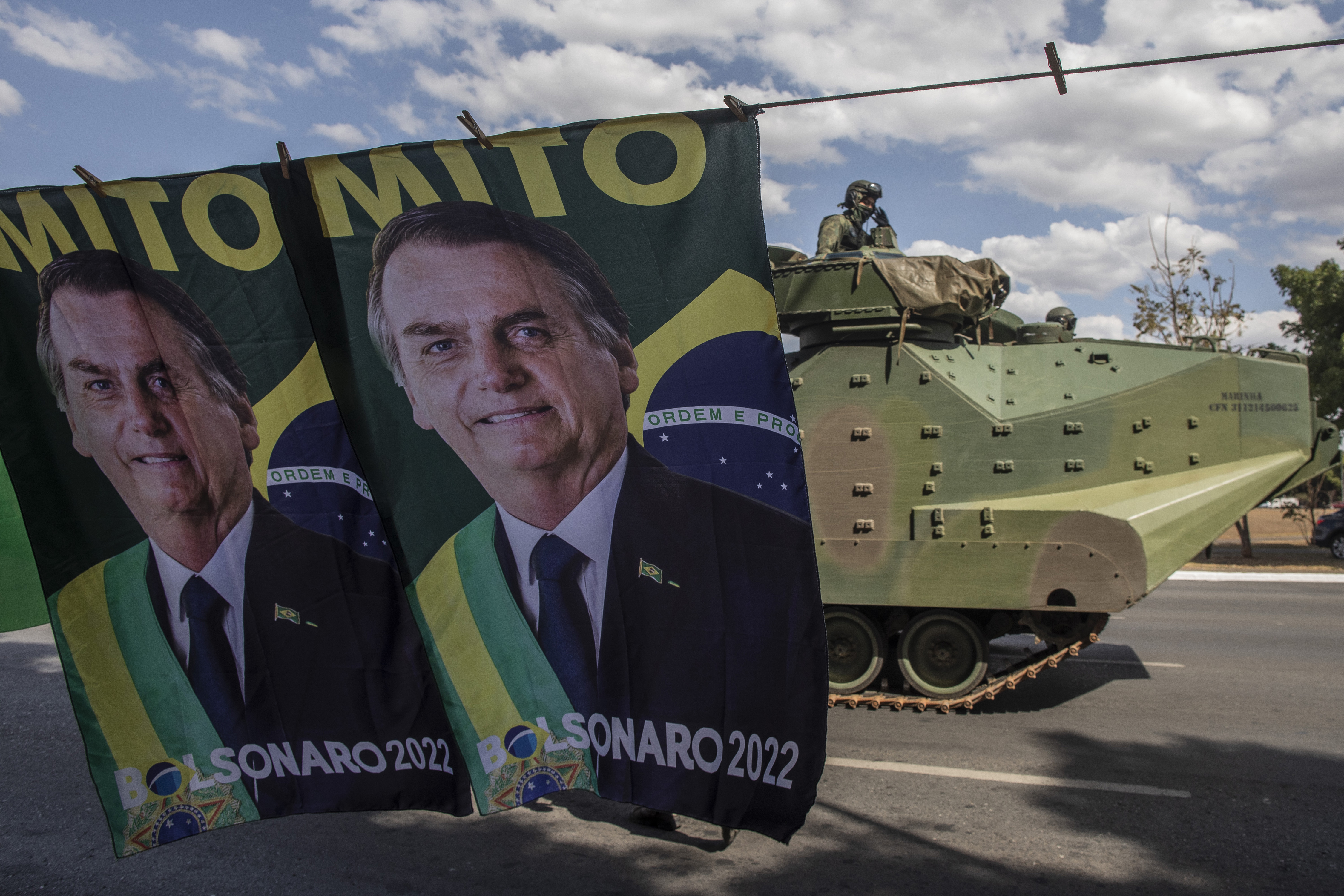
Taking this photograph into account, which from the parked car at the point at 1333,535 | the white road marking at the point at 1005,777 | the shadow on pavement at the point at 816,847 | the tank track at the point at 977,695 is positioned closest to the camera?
the shadow on pavement at the point at 816,847

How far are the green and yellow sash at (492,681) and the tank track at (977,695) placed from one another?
14.1 ft

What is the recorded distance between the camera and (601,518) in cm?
289

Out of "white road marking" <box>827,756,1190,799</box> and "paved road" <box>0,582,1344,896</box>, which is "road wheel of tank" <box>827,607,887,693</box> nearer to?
"paved road" <box>0,582,1344,896</box>

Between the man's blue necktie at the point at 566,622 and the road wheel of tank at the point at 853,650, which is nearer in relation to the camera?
the man's blue necktie at the point at 566,622

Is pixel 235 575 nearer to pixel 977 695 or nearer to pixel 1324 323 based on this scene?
pixel 977 695

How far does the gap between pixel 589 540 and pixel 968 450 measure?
17.3ft

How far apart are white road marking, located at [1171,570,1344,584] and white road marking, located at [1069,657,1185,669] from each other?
669 centimetres

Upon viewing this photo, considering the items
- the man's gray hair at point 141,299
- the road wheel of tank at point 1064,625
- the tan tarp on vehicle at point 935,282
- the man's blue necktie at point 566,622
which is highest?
the tan tarp on vehicle at point 935,282

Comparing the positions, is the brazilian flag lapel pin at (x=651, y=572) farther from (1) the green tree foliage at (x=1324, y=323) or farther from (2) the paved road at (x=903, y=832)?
(1) the green tree foliage at (x=1324, y=323)

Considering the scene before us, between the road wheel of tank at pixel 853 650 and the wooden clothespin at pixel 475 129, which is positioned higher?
the wooden clothespin at pixel 475 129

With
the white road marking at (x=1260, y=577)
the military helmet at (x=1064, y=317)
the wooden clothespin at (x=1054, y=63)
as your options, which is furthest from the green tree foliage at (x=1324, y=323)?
the wooden clothespin at (x=1054, y=63)

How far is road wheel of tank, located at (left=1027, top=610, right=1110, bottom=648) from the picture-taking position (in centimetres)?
710

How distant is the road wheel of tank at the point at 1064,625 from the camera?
7.10 meters

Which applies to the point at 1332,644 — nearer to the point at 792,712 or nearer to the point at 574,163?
the point at 792,712
